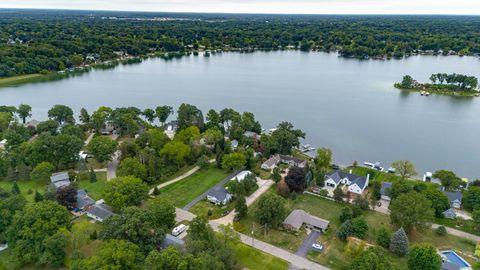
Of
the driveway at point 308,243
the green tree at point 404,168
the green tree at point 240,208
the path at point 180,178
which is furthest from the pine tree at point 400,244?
the path at point 180,178

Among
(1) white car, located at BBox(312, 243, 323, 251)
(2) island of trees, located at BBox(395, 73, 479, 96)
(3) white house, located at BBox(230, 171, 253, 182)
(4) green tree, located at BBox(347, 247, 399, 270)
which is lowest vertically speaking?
(1) white car, located at BBox(312, 243, 323, 251)

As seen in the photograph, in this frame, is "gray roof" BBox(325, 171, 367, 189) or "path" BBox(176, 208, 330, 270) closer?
"path" BBox(176, 208, 330, 270)

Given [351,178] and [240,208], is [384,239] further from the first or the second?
[240,208]

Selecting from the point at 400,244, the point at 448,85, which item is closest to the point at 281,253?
the point at 400,244

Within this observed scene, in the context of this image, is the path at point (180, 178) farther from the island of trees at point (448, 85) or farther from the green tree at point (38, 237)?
the island of trees at point (448, 85)

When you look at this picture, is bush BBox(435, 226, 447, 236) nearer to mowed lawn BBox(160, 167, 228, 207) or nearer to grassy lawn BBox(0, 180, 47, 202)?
mowed lawn BBox(160, 167, 228, 207)

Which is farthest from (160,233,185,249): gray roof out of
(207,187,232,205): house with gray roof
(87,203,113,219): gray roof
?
(207,187,232,205): house with gray roof

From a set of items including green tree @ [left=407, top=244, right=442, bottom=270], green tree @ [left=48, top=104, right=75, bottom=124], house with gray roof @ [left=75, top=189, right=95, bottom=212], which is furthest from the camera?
green tree @ [left=48, top=104, right=75, bottom=124]
